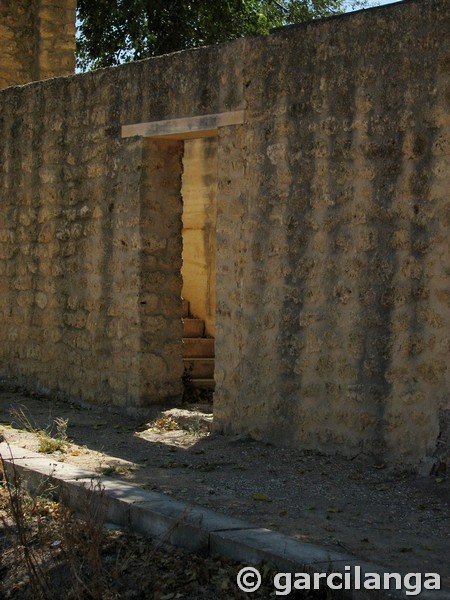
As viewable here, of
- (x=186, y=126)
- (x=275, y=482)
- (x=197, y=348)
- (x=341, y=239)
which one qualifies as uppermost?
(x=186, y=126)

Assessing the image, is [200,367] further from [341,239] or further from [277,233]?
[341,239]

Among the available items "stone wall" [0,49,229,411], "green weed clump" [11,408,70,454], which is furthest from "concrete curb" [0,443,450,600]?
"stone wall" [0,49,229,411]

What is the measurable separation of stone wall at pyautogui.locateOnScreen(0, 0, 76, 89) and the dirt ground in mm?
5055

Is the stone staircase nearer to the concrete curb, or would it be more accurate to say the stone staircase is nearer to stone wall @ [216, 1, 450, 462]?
stone wall @ [216, 1, 450, 462]

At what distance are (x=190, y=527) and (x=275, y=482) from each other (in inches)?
56.2

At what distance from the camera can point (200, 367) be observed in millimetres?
9594

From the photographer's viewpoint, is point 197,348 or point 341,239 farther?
point 197,348

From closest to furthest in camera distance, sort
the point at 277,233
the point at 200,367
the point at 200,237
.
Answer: the point at 277,233 < the point at 200,367 < the point at 200,237

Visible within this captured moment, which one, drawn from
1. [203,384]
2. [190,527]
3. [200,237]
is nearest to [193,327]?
[200,237]

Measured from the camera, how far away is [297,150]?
23.0 ft

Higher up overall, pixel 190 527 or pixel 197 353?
pixel 197 353

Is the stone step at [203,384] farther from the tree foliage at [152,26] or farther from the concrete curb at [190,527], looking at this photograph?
the tree foliage at [152,26]

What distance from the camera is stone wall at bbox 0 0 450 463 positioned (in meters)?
6.29

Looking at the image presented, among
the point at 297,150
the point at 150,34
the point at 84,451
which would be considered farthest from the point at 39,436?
the point at 150,34
